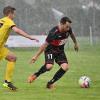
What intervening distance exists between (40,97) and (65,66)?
2.00 metres

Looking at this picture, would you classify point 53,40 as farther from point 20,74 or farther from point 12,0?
point 12,0

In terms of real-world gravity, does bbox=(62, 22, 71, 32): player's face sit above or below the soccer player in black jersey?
above

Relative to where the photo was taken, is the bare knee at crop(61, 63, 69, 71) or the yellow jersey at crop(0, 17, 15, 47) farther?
the bare knee at crop(61, 63, 69, 71)

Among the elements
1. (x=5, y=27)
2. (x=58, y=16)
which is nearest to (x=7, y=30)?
(x=5, y=27)

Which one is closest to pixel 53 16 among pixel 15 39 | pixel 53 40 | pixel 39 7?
pixel 39 7

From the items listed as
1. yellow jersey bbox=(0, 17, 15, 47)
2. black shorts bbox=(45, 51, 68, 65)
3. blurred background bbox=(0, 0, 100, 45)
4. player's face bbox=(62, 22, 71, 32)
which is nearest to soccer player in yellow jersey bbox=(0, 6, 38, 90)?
yellow jersey bbox=(0, 17, 15, 47)

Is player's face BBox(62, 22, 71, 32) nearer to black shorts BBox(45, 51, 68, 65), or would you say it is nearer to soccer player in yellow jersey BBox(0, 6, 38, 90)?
black shorts BBox(45, 51, 68, 65)

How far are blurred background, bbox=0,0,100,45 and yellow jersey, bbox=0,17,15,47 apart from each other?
33300 millimetres

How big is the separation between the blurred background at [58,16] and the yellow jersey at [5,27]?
33300mm

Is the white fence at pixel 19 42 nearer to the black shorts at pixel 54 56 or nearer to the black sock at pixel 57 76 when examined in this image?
the black shorts at pixel 54 56

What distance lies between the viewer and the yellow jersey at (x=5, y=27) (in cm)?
1248

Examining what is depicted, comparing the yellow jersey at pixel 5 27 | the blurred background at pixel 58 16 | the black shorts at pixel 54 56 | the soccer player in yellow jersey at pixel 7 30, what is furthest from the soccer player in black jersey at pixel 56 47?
the blurred background at pixel 58 16

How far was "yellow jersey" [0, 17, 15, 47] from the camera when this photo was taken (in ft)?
40.9

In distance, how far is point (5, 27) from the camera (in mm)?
12562
